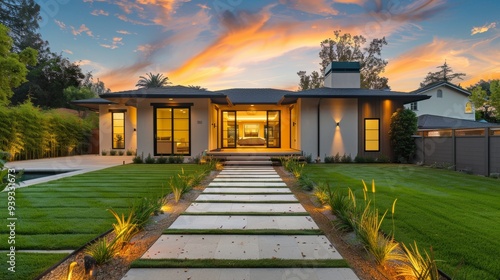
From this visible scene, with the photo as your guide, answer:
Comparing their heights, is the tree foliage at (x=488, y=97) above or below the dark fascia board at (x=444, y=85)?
below

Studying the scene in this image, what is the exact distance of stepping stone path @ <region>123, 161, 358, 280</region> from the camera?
2471mm

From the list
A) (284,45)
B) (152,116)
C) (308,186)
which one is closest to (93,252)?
(308,186)

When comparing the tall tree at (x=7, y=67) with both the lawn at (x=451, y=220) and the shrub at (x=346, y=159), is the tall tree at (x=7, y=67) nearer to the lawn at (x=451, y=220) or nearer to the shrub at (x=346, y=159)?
the lawn at (x=451, y=220)

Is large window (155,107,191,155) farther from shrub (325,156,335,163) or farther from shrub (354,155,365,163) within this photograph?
shrub (354,155,365,163)

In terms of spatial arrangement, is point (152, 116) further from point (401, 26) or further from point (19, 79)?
point (401, 26)

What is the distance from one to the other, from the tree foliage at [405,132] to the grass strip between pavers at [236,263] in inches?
434

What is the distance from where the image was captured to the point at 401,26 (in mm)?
11891

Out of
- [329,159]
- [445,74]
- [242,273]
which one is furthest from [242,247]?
[445,74]

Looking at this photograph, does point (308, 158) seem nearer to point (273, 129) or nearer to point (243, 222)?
point (273, 129)

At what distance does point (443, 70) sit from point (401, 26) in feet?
119

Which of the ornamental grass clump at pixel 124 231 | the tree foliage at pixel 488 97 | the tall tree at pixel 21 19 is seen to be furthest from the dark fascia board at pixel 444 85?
the tall tree at pixel 21 19

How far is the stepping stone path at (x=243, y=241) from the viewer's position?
2471mm

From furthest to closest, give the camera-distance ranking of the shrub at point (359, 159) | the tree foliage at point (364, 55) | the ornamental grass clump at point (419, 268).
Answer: the tree foliage at point (364, 55)
the shrub at point (359, 159)
the ornamental grass clump at point (419, 268)

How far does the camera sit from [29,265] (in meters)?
2.51
